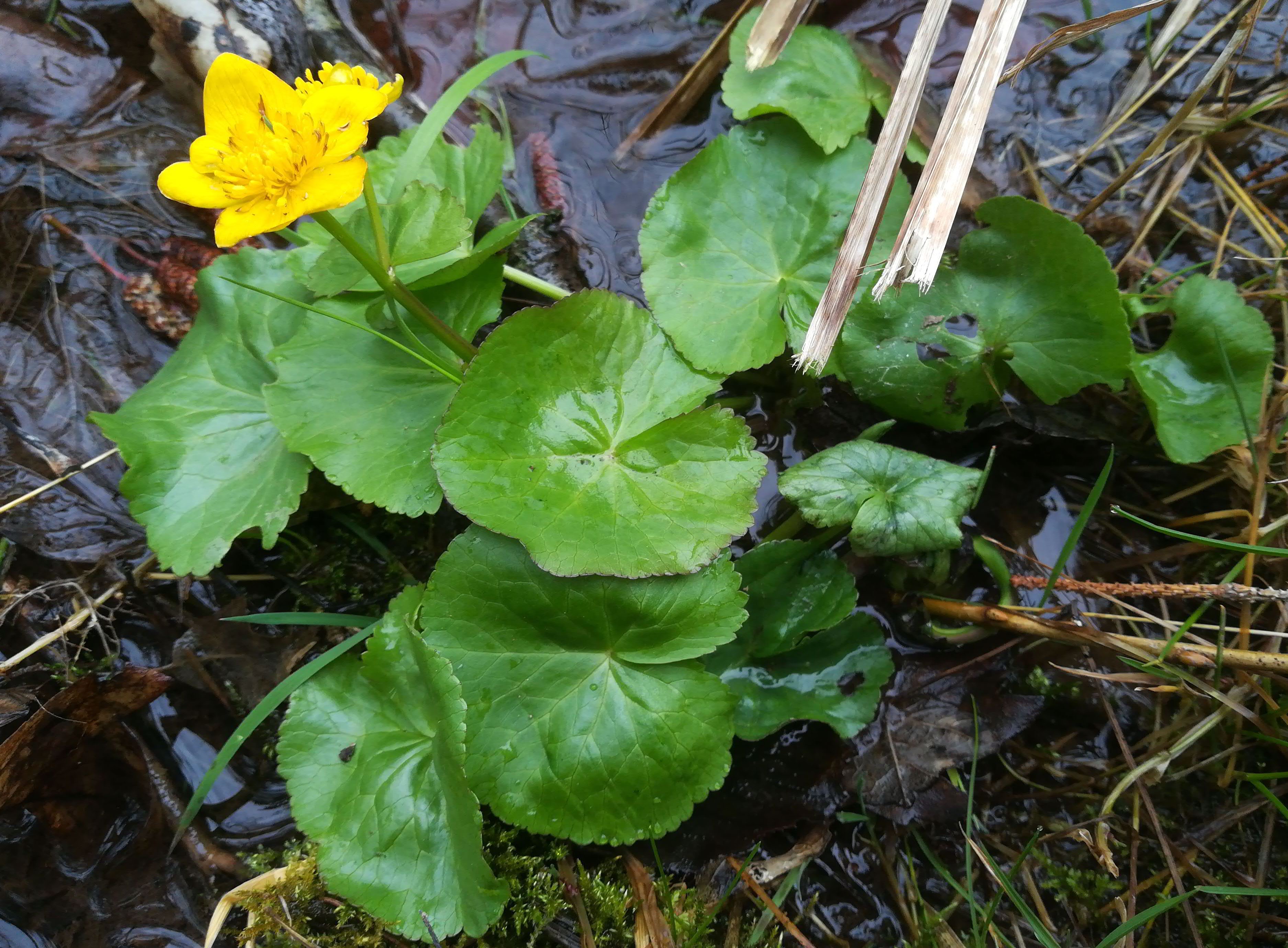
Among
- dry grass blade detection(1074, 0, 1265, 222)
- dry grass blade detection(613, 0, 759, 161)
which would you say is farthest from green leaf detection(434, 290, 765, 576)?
dry grass blade detection(1074, 0, 1265, 222)

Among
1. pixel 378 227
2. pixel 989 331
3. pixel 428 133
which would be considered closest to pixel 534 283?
pixel 428 133

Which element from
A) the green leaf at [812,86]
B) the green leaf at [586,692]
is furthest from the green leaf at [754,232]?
the green leaf at [586,692]

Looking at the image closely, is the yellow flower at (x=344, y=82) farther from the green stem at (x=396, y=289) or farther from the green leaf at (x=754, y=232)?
the green leaf at (x=754, y=232)

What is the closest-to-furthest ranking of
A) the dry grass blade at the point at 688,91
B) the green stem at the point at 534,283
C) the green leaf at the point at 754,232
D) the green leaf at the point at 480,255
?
the green leaf at the point at 480,255 → the green leaf at the point at 754,232 → the green stem at the point at 534,283 → the dry grass blade at the point at 688,91

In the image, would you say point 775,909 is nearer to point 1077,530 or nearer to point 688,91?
point 1077,530

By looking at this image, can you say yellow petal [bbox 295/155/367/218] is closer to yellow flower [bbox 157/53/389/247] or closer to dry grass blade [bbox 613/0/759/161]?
yellow flower [bbox 157/53/389/247]

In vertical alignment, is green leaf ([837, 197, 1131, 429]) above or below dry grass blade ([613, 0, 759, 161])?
below
